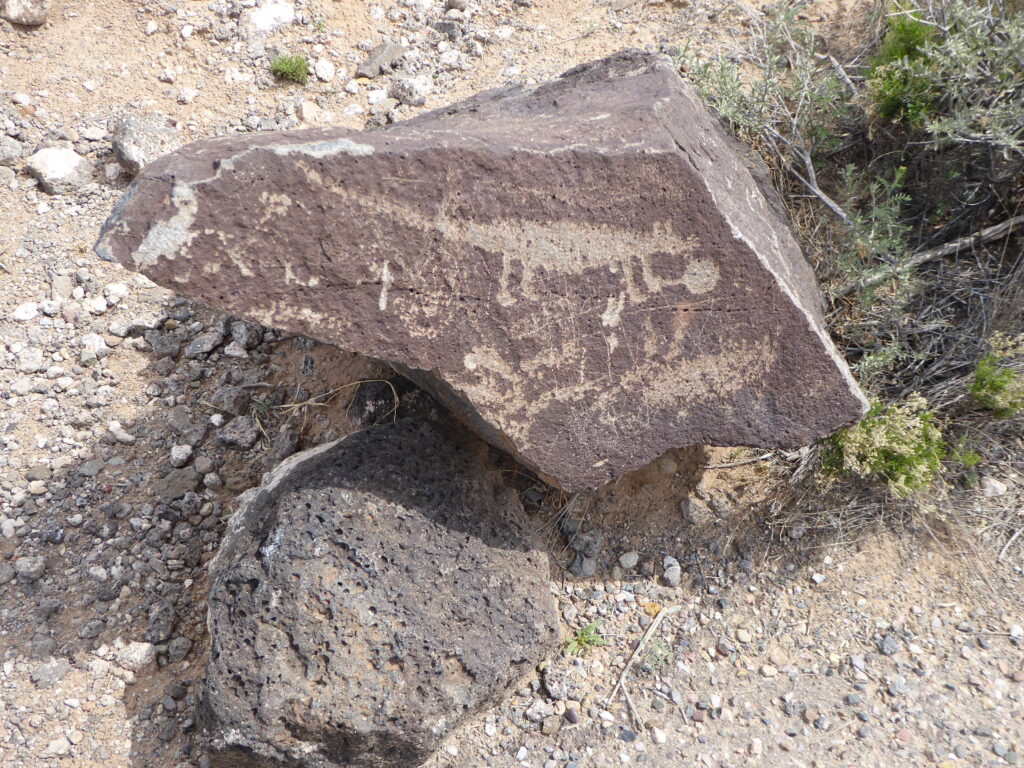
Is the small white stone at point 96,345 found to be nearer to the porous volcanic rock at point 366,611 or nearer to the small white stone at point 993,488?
the porous volcanic rock at point 366,611

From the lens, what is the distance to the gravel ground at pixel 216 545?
2.53 meters

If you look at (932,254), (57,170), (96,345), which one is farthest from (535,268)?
(57,170)

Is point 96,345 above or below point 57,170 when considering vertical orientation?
below

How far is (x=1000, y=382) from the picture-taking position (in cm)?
271

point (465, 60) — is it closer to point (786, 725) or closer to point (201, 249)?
point (201, 249)

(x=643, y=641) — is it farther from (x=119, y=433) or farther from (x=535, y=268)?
(x=119, y=433)

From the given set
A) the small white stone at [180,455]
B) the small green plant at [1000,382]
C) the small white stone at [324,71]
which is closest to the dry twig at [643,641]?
the small green plant at [1000,382]

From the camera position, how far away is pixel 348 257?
2033 millimetres

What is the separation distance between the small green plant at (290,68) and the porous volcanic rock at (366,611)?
2.44 metres

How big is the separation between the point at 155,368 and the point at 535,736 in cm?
216

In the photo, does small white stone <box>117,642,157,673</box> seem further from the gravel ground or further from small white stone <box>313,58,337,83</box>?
small white stone <box>313,58,337,83</box>

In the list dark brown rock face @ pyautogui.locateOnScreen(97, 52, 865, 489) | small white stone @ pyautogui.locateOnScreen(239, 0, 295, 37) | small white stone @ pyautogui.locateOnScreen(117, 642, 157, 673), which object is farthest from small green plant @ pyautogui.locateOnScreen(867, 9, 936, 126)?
small white stone @ pyautogui.locateOnScreen(117, 642, 157, 673)

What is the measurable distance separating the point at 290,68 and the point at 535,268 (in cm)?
259

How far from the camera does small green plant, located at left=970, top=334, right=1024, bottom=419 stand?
2.71 metres
